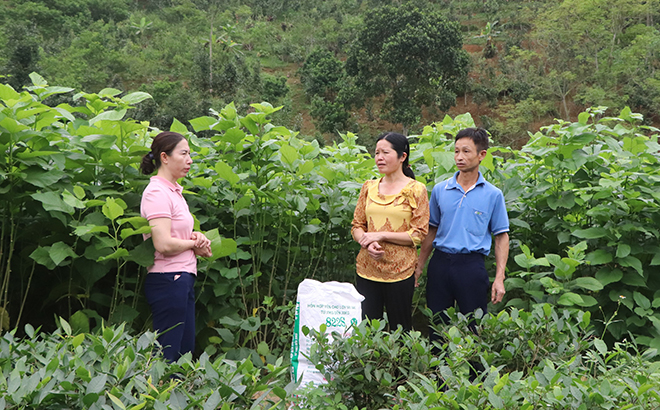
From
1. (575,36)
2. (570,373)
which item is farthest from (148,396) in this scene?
(575,36)

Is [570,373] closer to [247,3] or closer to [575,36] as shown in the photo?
[575,36]

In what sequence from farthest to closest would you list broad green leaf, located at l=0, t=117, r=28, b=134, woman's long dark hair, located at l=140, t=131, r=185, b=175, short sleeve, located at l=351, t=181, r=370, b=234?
short sleeve, located at l=351, t=181, r=370, b=234
woman's long dark hair, located at l=140, t=131, r=185, b=175
broad green leaf, located at l=0, t=117, r=28, b=134

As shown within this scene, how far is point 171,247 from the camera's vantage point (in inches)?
90.4

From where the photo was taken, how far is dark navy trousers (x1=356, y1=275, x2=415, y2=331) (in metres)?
2.66

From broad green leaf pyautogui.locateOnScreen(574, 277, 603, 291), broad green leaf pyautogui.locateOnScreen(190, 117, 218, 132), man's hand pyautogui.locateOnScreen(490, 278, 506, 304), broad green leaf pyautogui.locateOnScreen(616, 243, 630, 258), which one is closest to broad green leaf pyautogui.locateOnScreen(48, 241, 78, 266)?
broad green leaf pyautogui.locateOnScreen(190, 117, 218, 132)

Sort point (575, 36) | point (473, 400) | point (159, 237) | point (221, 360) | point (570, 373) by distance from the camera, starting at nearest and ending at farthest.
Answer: point (473, 400) → point (221, 360) → point (570, 373) → point (159, 237) → point (575, 36)

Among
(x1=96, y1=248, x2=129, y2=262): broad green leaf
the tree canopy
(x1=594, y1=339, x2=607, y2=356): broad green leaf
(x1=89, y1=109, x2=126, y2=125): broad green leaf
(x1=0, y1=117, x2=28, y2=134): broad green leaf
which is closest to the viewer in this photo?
(x1=594, y1=339, x2=607, y2=356): broad green leaf

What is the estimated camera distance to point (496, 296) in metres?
2.64

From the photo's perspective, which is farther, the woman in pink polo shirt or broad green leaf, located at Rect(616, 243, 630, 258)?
broad green leaf, located at Rect(616, 243, 630, 258)

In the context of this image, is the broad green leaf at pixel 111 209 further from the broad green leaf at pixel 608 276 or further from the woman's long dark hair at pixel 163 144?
the broad green leaf at pixel 608 276

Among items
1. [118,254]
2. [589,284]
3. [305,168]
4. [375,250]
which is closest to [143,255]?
[118,254]

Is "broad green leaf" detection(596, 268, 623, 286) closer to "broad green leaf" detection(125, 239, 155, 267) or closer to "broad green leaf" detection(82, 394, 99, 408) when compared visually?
"broad green leaf" detection(125, 239, 155, 267)

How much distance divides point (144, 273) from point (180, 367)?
1.18 m

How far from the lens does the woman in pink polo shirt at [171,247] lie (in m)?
2.30
